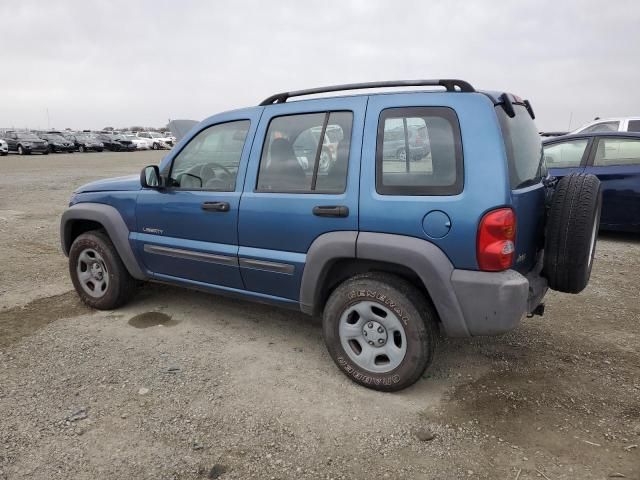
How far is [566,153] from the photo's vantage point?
22.9 ft

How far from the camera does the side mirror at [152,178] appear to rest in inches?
147

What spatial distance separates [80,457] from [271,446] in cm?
96

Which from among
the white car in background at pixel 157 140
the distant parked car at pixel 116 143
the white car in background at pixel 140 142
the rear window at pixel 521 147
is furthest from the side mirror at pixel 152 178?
the white car in background at pixel 157 140

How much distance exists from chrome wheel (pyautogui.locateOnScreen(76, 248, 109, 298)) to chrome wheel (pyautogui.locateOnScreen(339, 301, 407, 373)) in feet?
7.83

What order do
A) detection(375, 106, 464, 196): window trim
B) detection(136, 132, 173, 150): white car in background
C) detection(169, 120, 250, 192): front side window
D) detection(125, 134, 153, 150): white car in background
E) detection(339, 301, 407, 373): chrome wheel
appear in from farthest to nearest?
detection(136, 132, 173, 150): white car in background < detection(125, 134, 153, 150): white car in background < detection(169, 120, 250, 192): front side window < detection(339, 301, 407, 373): chrome wheel < detection(375, 106, 464, 196): window trim

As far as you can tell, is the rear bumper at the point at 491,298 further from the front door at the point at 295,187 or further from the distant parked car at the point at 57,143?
the distant parked car at the point at 57,143

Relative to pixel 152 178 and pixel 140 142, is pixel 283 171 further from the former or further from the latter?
pixel 140 142

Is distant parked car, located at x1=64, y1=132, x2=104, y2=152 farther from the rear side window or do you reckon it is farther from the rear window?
the rear window

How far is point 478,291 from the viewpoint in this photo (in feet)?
8.53

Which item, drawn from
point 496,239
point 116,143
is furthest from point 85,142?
point 496,239

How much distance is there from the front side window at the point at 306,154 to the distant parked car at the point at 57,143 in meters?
33.5

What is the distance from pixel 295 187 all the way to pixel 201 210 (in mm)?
812

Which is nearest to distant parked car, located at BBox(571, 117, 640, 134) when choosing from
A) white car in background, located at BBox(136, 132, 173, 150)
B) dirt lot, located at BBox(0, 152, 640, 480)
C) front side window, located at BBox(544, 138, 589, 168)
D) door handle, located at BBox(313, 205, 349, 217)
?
front side window, located at BBox(544, 138, 589, 168)

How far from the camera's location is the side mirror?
12.2 ft
